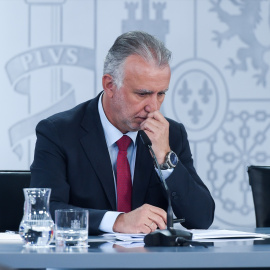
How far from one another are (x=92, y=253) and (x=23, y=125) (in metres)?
2.44

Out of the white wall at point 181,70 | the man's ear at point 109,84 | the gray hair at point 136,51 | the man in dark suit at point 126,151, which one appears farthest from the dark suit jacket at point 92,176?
the white wall at point 181,70

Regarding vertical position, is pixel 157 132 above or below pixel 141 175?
above

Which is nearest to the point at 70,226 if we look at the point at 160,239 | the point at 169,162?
the point at 160,239

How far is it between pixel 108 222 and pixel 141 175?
0.44 metres

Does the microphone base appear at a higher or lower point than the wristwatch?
lower

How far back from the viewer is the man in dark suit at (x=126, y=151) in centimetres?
253

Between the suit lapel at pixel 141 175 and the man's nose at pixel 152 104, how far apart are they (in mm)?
185

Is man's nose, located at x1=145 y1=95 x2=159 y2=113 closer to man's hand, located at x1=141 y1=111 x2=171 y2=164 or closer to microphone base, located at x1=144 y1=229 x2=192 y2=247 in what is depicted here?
man's hand, located at x1=141 y1=111 x2=171 y2=164

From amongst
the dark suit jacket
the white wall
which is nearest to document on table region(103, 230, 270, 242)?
the dark suit jacket

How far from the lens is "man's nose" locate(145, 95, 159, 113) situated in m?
2.56

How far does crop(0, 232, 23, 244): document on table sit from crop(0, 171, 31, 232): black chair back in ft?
1.44

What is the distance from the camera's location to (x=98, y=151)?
8.57 feet

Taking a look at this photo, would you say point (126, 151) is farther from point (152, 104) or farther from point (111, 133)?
point (152, 104)

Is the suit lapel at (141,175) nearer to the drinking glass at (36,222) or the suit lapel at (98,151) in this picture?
the suit lapel at (98,151)
